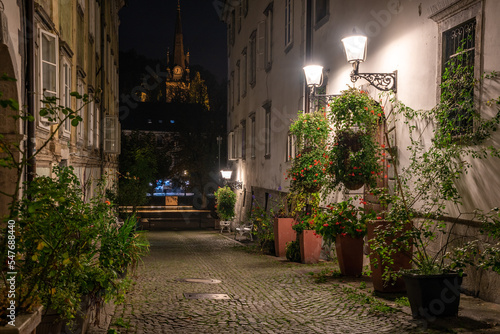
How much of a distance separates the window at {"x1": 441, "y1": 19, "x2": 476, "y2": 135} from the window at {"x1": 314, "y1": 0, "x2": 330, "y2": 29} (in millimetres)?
6022

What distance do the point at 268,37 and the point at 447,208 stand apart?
14.2 m

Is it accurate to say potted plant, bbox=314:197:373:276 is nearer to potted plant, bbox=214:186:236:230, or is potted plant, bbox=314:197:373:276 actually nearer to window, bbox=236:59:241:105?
potted plant, bbox=214:186:236:230

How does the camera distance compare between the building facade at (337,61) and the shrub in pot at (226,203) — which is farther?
the shrub in pot at (226,203)

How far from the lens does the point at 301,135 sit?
1209cm

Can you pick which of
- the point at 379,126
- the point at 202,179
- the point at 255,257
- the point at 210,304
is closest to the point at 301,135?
the point at 379,126

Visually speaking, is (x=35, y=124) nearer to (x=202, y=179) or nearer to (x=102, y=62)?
(x=102, y=62)

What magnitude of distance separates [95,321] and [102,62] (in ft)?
47.1

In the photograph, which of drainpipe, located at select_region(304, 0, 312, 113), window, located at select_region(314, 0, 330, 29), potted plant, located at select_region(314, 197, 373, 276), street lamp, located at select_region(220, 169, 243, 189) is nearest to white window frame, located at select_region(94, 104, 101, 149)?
drainpipe, located at select_region(304, 0, 312, 113)

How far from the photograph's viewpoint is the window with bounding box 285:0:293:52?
55.9ft

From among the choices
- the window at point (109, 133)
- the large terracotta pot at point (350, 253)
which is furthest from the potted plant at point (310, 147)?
the window at point (109, 133)

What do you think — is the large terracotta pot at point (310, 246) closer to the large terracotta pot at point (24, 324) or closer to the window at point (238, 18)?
the large terracotta pot at point (24, 324)

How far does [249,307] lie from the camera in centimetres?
774

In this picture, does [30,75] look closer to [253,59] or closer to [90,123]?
[90,123]

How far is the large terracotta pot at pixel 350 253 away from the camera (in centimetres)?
981
